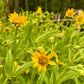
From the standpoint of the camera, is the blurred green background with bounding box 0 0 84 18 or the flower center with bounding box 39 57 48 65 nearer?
the flower center with bounding box 39 57 48 65

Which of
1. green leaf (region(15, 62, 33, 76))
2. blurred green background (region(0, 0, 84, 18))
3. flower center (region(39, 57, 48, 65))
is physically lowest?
green leaf (region(15, 62, 33, 76))

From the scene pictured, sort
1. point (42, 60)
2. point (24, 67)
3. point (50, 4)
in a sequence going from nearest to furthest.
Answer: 1. point (42, 60)
2. point (24, 67)
3. point (50, 4)

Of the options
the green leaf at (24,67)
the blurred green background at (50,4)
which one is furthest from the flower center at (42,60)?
the blurred green background at (50,4)

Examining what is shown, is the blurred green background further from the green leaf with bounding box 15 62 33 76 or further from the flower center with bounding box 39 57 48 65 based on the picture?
the flower center with bounding box 39 57 48 65

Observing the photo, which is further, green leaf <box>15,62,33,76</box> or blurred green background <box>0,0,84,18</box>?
blurred green background <box>0,0,84,18</box>

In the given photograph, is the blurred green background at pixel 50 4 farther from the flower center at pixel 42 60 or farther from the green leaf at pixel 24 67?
the flower center at pixel 42 60

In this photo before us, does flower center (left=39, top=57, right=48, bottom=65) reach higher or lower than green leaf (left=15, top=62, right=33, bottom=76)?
higher

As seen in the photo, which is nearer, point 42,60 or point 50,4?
point 42,60

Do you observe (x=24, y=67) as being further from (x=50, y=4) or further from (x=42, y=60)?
(x=50, y=4)

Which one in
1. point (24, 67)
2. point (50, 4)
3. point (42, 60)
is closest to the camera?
point (42, 60)

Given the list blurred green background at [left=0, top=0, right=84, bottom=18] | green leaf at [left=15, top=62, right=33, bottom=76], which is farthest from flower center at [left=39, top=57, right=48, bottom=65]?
blurred green background at [left=0, top=0, right=84, bottom=18]

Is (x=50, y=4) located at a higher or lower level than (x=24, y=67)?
higher

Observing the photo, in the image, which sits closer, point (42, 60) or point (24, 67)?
point (42, 60)

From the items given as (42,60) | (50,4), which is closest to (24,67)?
(42,60)
